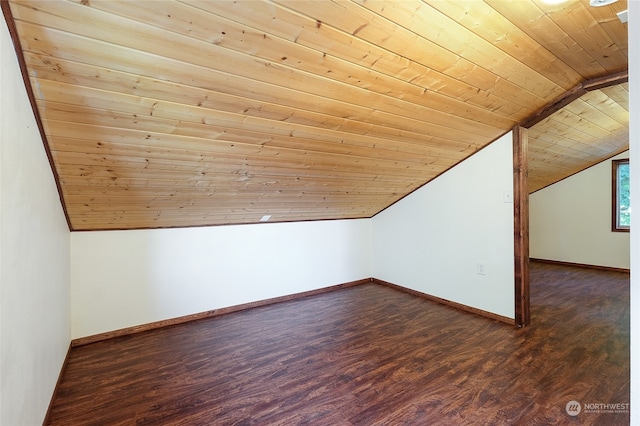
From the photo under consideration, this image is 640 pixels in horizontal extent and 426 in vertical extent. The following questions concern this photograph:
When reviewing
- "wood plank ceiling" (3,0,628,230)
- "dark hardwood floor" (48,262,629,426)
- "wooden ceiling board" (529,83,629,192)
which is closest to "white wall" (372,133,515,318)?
"dark hardwood floor" (48,262,629,426)

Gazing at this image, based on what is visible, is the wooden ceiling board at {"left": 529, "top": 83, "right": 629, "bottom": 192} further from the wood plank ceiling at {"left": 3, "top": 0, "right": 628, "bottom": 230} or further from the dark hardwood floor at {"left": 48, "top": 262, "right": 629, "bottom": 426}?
the dark hardwood floor at {"left": 48, "top": 262, "right": 629, "bottom": 426}

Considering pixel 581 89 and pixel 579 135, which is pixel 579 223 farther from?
pixel 581 89

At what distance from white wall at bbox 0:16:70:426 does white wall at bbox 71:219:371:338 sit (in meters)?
0.77

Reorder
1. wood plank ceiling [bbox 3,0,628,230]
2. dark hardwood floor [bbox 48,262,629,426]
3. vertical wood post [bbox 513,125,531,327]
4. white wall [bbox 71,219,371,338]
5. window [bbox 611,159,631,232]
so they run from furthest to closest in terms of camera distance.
Result: 1. window [bbox 611,159,631,232]
2. vertical wood post [bbox 513,125,531,327]
3. white wall [bbox 71,219,371,338]
4. dark hardwood floor [bbox 48,262,629,426]
5. wood plank ceiling [bbox 3,0,628,230]

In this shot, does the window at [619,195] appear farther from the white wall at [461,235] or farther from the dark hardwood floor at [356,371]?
the white wall at [461,235]

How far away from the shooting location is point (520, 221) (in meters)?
3.02

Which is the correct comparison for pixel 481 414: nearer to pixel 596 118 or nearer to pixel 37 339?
pixel 37 339

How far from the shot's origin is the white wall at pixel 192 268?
2826mm

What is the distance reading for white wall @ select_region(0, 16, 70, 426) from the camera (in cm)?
115

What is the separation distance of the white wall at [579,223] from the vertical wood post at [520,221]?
141 inches

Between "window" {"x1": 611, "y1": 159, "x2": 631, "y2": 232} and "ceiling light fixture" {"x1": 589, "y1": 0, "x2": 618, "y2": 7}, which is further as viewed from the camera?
"window" {"x1": 611, "y1": 159, "x2": 631, "y2": 232}

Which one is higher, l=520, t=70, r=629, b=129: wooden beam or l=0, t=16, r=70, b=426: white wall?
l=520, t=70, r=629, b=129: wooden beam

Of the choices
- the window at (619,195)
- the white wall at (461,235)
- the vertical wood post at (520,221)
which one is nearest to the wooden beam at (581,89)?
the vertical wood post at (520,221)

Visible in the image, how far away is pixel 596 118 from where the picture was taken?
3582mm
